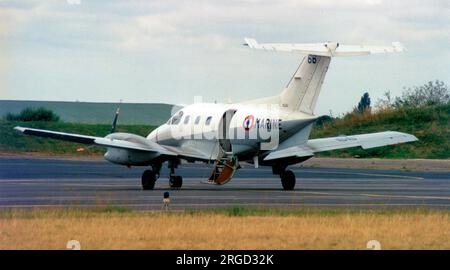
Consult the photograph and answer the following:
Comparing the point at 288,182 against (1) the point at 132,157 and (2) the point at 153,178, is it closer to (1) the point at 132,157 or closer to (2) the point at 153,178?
(2) the point at 153,178

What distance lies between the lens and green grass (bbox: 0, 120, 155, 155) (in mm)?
86812

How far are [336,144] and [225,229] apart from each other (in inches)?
839

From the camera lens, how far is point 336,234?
2358 cm

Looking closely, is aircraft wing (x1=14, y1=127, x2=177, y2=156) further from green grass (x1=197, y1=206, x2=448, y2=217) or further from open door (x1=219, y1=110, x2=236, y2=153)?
green grass (x1=197, y1=206, x2=448, y2=217)

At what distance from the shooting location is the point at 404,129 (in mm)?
86312

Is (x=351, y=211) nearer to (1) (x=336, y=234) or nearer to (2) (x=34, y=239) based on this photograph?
(1) (x=336, y=234)

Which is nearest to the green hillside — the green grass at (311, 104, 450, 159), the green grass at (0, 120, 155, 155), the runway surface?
the green grass at (0, 120, 155, 155)

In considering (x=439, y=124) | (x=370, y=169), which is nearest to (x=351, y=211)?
(x=370, y=169)

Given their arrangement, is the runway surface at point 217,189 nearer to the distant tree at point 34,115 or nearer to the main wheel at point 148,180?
the main wheel at point 148,180

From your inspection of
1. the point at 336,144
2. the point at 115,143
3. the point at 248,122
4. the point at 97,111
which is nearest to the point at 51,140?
the point at 97,111

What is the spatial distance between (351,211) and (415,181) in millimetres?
20645

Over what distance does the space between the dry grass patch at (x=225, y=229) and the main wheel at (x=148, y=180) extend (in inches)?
483

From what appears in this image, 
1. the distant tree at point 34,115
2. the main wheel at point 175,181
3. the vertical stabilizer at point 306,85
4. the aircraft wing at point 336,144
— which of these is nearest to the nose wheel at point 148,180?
the main wheel at point 175,181
